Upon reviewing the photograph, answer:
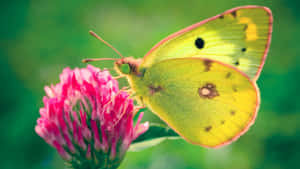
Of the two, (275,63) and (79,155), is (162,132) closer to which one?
(79,155)

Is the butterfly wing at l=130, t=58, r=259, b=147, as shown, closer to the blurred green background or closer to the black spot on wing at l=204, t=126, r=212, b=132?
the black spot on wing at l=204, t=126, r=212, b=132

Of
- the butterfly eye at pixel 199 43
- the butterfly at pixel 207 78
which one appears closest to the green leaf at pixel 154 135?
the butterfly at pixel 207 78

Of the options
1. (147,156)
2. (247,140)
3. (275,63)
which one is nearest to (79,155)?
(147,156)

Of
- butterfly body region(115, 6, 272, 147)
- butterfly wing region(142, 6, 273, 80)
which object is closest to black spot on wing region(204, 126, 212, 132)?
butterfly body region(115, 6, 272, 147)

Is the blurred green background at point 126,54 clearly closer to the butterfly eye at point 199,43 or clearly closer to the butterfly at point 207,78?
the butterfly at point 207,78

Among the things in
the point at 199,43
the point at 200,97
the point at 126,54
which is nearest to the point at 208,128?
the point at 200,97

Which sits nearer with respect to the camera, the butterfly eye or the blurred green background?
the butterfly eye

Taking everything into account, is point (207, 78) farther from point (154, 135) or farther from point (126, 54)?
point (126, 54)
